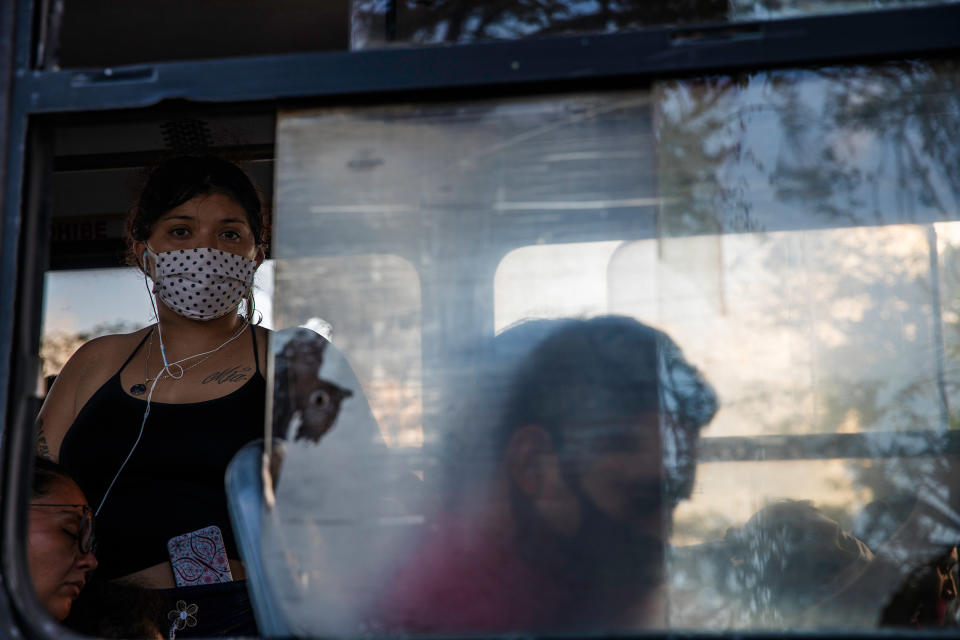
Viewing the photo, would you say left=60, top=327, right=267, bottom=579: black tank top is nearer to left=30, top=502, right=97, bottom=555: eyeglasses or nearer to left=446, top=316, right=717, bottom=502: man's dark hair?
left=30, top=502, right=97, bottom=555: eyeglasses

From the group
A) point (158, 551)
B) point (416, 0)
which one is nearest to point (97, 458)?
point (158, 551)

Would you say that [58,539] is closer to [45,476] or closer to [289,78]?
[45,476]

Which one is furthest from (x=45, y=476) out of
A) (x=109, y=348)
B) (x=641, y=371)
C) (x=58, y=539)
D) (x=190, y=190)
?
(x=641, y=371)

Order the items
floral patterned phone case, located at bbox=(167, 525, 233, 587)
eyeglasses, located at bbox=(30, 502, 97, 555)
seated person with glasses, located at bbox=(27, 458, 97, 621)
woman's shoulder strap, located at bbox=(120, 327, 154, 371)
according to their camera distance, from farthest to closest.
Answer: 1. woman's shoulder strap, located at bbox=(120, 327, 154, 371)
2. floral patterned phone case, located at bbox=(167, 525, 233, 587)
3. eyeglasses, located at bbox=(30, 502, 97, 555)
4. seated person with glasses, located at bbox=(27, 458, 97, 621)

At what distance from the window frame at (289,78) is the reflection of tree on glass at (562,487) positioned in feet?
0.90

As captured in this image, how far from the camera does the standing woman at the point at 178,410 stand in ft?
6.87

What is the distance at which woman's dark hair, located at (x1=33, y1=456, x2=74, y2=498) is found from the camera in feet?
6.03

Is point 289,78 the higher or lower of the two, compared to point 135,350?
higher

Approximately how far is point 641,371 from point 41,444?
69.8 inches

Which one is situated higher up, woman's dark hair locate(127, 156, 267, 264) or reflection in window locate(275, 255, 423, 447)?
woman's dark hair locate(127, 156, 267, 264)

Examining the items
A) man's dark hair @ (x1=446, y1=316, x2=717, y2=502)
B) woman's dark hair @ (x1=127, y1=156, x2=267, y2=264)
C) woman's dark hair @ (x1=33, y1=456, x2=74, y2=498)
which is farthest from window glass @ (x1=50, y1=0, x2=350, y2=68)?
man's dark hair @ (x1=446, y1=316, x2=717, y2=502)

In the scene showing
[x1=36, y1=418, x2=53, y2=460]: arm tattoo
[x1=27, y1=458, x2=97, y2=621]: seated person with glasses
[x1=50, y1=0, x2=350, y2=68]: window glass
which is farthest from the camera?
[x1=50, y1=0, x2=350, y2=68]: window glass

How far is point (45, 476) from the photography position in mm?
1894

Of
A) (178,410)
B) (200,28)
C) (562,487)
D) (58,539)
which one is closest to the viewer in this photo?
(562,487)
